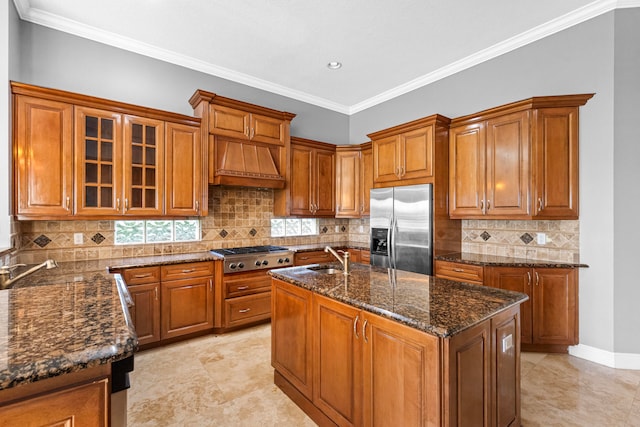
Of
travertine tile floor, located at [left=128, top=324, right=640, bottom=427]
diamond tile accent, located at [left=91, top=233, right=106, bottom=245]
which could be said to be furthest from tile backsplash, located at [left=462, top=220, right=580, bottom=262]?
diamond tile accent, located at [left=91, top=233, right=106, bottom=245]

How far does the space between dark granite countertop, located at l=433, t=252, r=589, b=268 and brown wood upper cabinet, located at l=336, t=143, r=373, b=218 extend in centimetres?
158

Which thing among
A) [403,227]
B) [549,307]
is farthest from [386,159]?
[549,307]

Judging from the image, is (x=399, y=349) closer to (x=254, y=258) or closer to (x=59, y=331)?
(x=59, y=331)

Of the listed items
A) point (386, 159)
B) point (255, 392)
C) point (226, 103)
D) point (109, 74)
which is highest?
point (109, 74)

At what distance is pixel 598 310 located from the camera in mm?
2906

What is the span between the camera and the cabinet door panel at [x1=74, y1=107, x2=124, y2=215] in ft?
9.53

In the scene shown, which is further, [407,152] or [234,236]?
[234,236]

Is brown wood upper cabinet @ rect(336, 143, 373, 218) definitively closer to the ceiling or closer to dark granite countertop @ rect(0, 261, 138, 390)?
the ceiling

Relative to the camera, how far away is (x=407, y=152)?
12.9 feet

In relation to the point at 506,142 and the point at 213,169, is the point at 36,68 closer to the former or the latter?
the point at 213,169

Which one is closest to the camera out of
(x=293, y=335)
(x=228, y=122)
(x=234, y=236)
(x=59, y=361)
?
(x=59, y=361)

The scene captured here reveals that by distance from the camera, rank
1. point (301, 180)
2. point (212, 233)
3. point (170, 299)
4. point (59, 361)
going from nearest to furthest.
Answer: point (59, 361) < point (170, 299) < point (212, 233) < point (301, 180)

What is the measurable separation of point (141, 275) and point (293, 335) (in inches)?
70.7

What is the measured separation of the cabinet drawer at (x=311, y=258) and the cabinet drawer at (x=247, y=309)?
620mm
